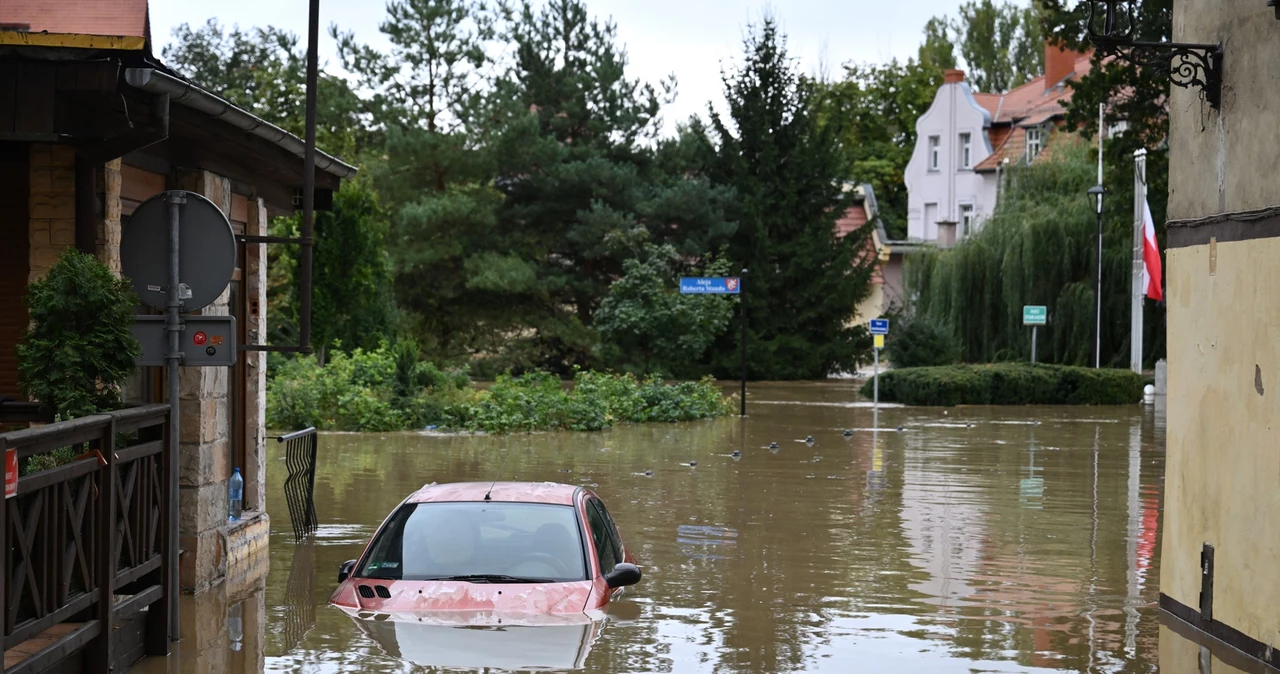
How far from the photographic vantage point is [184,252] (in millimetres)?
9609

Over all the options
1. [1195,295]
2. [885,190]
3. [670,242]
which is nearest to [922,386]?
[670,242]

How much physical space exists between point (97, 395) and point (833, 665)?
16.3ft

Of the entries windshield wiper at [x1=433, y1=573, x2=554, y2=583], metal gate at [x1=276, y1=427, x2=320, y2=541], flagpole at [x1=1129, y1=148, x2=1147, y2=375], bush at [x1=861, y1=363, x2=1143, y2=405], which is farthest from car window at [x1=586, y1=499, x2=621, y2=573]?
flagpole at [x1=1129, y1=148, x2=1147, y2=375]

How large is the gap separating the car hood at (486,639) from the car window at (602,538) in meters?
0.76

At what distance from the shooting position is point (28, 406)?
971 centimetres

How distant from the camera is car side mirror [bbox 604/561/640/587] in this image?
9.92m

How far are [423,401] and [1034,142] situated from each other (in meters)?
40.1

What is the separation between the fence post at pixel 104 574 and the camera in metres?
8.31

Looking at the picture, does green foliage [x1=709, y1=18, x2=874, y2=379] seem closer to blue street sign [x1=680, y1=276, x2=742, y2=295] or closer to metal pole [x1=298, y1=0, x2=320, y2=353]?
blue street sign [x1=680, y1=276, x2=742, y2=295]

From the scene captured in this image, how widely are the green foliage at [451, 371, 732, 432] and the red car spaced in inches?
763

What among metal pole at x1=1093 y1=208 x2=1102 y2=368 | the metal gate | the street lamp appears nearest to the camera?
the metal gate

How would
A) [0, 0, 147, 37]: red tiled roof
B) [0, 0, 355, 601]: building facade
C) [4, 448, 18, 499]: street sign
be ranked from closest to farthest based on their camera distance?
[4, 448, 18, 499]: street sign → [0, 0, 355, 601]: building facade → [0, 0, 147, 37]: red tiled roof

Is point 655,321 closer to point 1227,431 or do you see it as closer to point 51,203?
point 1227,431

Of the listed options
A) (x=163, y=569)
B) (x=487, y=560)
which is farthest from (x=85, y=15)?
(x=487, y=560)
